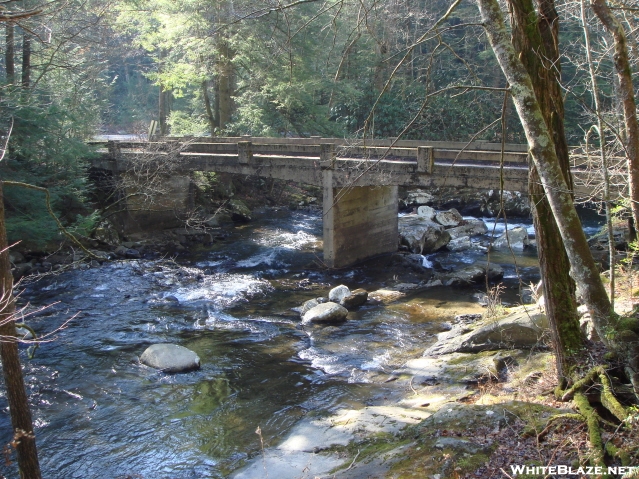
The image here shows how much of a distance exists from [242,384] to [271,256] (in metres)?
9.60

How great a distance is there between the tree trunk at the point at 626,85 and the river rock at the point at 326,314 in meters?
7.52

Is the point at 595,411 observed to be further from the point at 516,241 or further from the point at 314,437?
the point at 516,241

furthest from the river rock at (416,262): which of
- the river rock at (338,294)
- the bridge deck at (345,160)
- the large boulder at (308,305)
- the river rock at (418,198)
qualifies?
the river rock at (418,198)

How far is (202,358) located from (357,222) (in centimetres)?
867

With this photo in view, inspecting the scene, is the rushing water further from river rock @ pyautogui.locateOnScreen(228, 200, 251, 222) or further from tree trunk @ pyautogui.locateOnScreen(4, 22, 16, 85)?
river rock @ pyautogui.locateOnScreen(228, 200, 251, 222)

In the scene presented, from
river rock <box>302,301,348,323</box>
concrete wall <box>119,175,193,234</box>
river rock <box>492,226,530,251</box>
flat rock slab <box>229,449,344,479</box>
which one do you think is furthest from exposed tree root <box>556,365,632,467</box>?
concrete wall <box>119,175,193,234</box>

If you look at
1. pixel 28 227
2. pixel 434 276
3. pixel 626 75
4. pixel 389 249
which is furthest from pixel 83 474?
pixel 389 249

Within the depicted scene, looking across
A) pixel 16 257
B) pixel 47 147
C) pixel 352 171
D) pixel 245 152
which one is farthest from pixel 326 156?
pixel 16 257

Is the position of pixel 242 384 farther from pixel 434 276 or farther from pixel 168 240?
pixel 168 240

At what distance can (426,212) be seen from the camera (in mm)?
25031

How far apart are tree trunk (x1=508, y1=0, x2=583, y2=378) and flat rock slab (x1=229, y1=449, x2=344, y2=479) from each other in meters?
2.75

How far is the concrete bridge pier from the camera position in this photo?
1744cm

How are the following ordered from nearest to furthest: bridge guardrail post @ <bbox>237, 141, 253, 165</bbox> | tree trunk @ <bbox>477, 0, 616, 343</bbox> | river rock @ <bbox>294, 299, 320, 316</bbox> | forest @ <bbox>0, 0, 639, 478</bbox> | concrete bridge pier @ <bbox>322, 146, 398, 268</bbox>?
tree trunk @ <bbox>477, 0, 616, 343</bbox>
forest @ <bbox>0, 0, 639, 478</bbox>
river rock @ <bbox>294, 299, 320, 316</bbox>
concrete bridge pier @ <bbox>322, 146, 398, 268</bbox>
bridge guardrail post @ <bbox>237, 141, 253, 165</bbox>

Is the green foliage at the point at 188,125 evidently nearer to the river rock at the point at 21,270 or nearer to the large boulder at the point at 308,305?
the river rock at the point at 21,270
